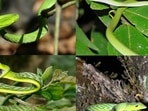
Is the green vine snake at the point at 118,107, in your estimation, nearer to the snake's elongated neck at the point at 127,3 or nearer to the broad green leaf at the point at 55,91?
the broad green leaf at the point at 55,91

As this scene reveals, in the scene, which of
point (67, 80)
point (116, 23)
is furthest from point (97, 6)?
point (67, 80)

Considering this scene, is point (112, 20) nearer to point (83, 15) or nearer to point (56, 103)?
point (56, 103)

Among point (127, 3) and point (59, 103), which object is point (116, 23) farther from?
point (59, 103)

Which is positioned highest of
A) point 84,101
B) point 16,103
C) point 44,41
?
point 16,103

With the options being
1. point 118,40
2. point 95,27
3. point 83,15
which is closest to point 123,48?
point 118,40

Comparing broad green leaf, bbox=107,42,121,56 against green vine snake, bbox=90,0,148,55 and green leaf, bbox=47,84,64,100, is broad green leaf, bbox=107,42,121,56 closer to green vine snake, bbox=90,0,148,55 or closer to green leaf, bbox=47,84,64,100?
green vine snake, bbox=90,0,148,55

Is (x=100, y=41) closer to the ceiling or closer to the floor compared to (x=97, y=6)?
closer to the floor

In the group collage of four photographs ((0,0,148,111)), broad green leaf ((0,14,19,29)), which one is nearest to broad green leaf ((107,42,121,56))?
collage of four photographs ((0,0,148,111))
